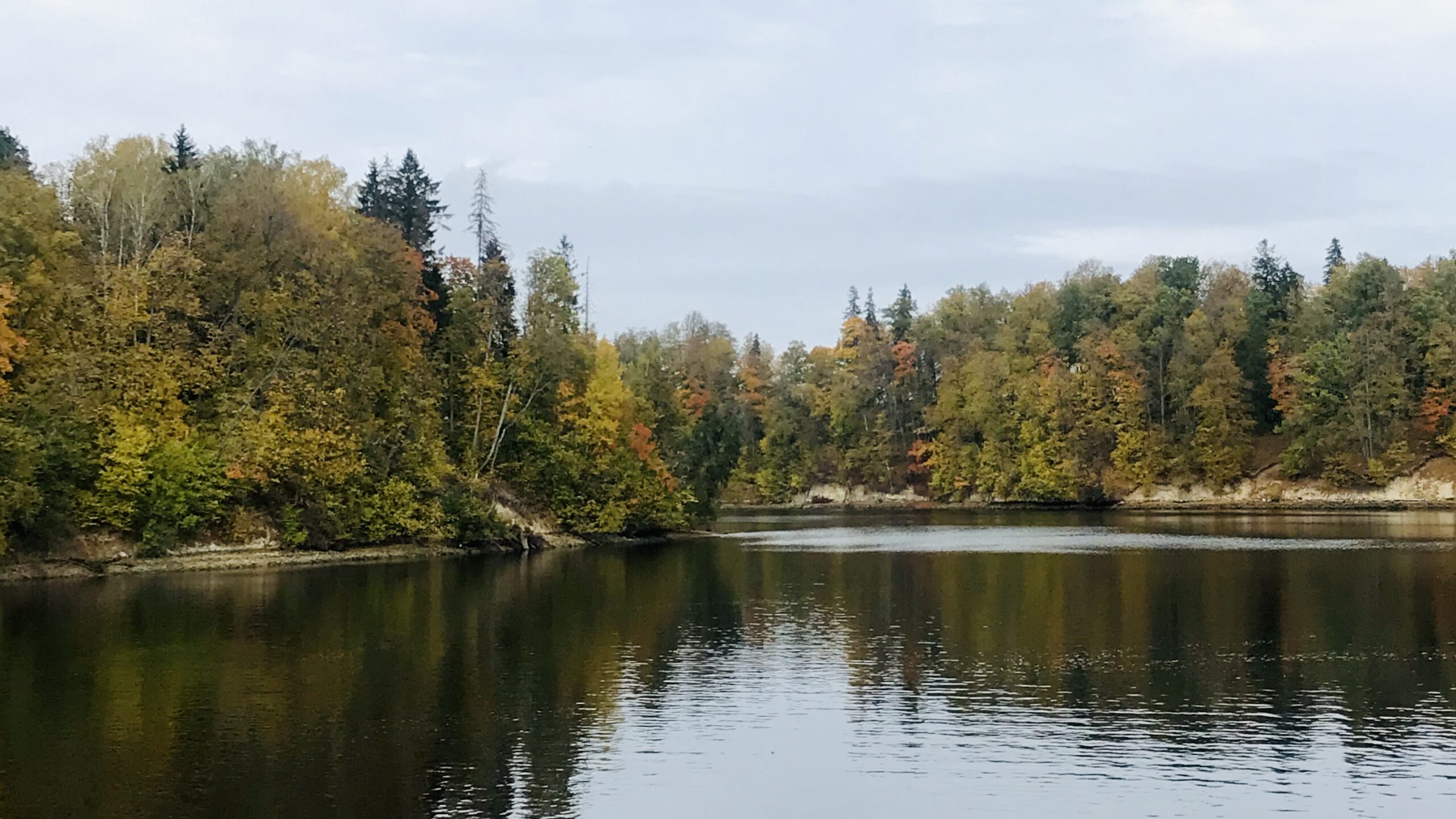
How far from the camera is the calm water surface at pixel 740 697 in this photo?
17406 millimetres

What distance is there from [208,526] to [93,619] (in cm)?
2077

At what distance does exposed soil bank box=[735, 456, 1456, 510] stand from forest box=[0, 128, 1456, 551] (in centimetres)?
107

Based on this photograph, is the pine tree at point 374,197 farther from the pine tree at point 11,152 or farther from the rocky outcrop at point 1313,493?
the rocky outcrop at point 1313,493

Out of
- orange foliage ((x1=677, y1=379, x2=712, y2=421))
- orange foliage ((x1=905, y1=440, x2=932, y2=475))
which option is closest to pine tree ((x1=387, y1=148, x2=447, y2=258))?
orange foliage ((x1=677, y1=379, x2=712, y2=421))

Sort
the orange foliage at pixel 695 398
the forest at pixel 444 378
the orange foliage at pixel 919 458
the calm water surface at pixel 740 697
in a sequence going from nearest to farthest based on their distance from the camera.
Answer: the calm water surface at pixel 740 697 → the forest at pixel 444 378 → the orange foliage at pixel 695 398 → the orange foliage at pixel 919 458

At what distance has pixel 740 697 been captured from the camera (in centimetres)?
2475

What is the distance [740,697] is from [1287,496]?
99485 millimetres

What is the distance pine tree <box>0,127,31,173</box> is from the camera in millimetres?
62656

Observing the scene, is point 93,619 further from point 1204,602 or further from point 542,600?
point 1204,602

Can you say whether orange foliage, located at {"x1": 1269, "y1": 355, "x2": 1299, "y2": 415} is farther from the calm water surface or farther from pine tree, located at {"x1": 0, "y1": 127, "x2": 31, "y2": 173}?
pine tree, located at {"x1": 0, "y1": 127, "x2": 31, "y2": 173}

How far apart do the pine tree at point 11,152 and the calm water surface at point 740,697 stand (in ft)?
91.7

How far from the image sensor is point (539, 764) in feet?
62.7

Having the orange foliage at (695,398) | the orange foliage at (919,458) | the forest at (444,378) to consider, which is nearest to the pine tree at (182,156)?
the forest at (444,378)

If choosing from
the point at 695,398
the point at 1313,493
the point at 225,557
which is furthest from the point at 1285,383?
the point at 225,557
